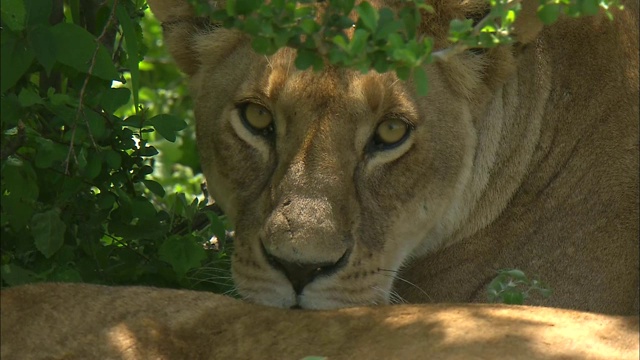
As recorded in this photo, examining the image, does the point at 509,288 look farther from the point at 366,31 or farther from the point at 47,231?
the point at 47,231

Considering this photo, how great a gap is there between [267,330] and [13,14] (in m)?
1.05

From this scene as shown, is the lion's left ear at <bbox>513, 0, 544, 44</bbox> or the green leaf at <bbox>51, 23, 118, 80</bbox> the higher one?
the lion's left ear at <bbox>513, 0, 544, 44</bbox>

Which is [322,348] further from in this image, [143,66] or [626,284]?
[143,66]

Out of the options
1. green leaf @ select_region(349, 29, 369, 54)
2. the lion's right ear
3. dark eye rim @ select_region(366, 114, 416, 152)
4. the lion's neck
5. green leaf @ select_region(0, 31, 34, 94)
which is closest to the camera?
green leaf @ select_region(349, 29, 369, 54)

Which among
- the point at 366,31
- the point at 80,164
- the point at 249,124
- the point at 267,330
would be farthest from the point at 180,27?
the point at 267,330

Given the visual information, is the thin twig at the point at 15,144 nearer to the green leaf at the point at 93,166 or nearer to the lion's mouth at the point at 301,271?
the green leaf at the point at 93,166

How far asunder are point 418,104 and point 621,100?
73 cm

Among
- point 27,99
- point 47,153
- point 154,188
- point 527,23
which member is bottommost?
point 154,188

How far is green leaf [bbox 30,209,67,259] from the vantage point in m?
3.13

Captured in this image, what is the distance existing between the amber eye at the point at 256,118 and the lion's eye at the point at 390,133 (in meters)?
0.32

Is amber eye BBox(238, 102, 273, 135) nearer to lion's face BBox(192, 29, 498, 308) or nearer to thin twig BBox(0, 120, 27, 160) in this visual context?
lion's face BBox(192, 29, 498, 308)

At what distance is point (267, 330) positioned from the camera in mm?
2471

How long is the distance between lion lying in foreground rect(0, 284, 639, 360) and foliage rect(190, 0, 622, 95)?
544 millimetres

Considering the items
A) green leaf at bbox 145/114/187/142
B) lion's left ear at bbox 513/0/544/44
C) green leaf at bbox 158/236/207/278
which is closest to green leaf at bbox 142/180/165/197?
green leaf at bbox 158/236/207/278
